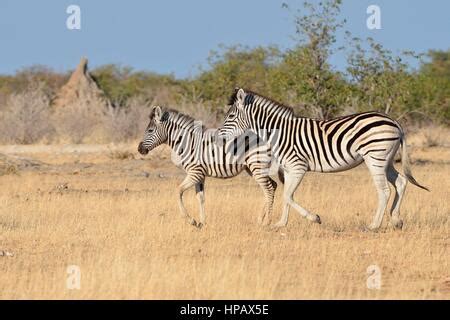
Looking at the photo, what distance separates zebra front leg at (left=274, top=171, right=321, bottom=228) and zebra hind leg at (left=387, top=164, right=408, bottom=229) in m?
0.93

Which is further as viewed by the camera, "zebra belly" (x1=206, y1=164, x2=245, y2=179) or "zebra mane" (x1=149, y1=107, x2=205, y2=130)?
"zebra mane" (x1=149, y1=107, x2=205, y2=130)

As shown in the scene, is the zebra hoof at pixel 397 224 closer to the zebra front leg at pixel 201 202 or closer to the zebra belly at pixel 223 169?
the zebra belly at pixel 223 169

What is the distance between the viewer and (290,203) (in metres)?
12.0

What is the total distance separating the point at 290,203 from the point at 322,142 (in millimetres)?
896

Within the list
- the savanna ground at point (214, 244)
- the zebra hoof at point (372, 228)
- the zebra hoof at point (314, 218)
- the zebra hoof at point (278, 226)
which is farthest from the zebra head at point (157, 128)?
the zebra hoof at point (372, 228)

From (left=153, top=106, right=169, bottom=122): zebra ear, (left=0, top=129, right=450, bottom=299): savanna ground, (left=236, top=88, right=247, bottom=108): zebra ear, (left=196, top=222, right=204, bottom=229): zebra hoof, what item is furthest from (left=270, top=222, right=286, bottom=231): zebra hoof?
(left=153, top=106, right=169, bottom=122): zebra ear

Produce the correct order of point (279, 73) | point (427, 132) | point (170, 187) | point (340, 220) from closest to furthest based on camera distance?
point (340, 220), point (170, 187), point (279, 73), point (427, 132)

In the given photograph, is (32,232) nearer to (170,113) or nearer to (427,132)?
(170,113)

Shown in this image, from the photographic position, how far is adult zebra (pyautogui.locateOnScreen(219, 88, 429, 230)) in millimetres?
11945

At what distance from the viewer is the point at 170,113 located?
43.2 feet

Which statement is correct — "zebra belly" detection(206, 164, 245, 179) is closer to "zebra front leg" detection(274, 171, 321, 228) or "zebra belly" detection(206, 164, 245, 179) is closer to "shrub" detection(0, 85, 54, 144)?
"zebra front leg" detection(274, 171, 321, 228)

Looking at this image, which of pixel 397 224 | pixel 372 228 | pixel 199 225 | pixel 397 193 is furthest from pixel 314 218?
pixel 199 225
